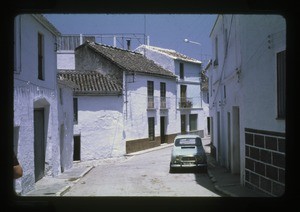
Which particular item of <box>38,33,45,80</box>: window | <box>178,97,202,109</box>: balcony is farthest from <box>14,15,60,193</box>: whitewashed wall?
<box>178,97,202,109</box>: balcony

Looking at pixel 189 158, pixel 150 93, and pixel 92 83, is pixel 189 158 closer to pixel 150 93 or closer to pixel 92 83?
pixel 92 83

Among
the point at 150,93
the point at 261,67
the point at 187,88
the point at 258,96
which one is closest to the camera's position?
the point at 261,67

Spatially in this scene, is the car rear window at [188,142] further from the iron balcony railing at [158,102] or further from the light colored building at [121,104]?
the iron balcony railing at [158,102]

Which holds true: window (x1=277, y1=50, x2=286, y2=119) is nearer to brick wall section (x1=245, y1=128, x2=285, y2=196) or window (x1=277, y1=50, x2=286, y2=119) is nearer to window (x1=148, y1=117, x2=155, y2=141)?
brick wall section (x1=245, y1=128, x2=285, y2=196)

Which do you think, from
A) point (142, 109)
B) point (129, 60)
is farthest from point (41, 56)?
point (129, 60)

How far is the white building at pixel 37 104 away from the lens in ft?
29.8

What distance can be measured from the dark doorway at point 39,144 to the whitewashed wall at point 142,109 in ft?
36.9

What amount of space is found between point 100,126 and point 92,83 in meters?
2.73

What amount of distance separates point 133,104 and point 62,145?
939 cm

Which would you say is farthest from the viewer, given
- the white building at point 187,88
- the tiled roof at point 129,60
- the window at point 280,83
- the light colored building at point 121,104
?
the white building at point 187,88

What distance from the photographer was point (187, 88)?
3195cm

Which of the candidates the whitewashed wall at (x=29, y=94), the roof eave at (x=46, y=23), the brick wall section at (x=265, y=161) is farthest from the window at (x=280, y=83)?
the roof eave at (x=46, y=23)

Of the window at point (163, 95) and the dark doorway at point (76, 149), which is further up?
the window at point (163, 95)
